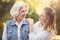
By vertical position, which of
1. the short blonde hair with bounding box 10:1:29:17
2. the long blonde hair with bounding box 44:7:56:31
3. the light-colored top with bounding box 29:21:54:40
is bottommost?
the light-colored top with bounding box 29:21:54:40

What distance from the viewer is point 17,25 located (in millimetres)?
1423

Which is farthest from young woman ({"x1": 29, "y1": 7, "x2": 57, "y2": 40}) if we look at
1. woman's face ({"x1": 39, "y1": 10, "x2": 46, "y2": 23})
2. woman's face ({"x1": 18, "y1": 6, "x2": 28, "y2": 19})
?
woman's face ({"x1": 18, "y1": 6, "x2": 28, "y2": 19})

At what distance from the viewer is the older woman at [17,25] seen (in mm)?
1406

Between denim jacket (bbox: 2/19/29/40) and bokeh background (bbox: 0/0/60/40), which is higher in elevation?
bokeh background (bbox: 0/0/60/40)

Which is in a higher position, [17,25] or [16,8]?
[16,8]

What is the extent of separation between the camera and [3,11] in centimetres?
145

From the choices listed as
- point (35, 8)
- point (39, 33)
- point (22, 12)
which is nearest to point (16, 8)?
point (22, 12)

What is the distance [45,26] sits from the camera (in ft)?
4.60

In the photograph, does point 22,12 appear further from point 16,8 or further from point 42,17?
point 42,17

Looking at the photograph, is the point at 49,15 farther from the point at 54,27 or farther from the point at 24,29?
the point at 24,29

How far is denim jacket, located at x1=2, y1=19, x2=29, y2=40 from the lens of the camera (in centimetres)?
141

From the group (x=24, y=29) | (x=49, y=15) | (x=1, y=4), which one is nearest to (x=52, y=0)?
(x=49, y=15)

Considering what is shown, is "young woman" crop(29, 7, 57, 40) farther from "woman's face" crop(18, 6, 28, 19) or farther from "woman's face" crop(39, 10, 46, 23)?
"woman's face" crop(18, 6, 28, 19)

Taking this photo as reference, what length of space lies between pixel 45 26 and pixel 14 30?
0.29 meters
